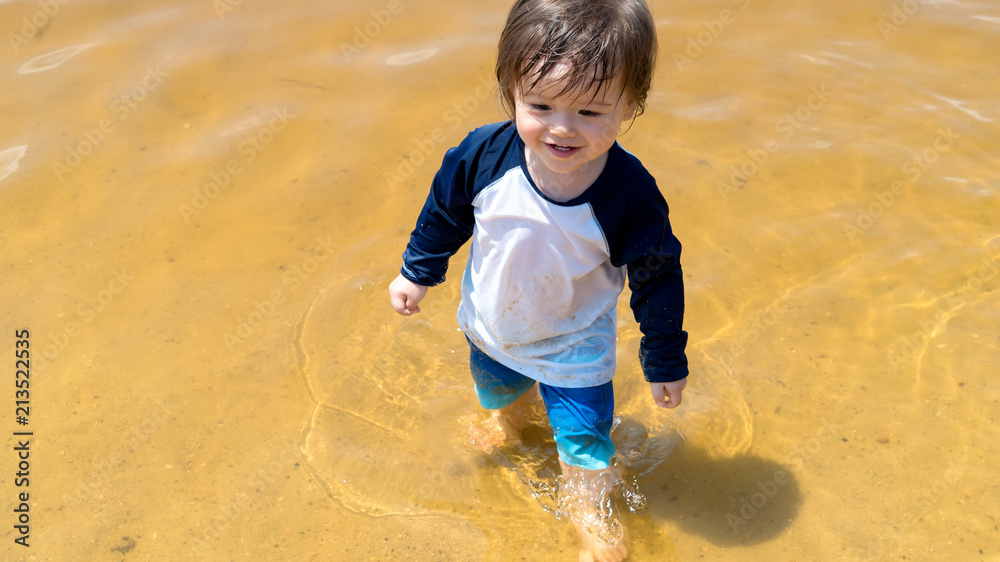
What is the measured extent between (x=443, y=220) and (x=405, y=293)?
262 millimetres

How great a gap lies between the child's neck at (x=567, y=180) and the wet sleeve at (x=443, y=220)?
0.20 m

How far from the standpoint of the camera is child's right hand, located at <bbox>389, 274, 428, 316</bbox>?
2428 millimetres

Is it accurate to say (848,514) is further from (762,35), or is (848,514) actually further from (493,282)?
(762,35)

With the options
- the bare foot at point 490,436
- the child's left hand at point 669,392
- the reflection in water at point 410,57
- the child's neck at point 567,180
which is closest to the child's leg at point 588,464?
the child's left hand at point 669,392

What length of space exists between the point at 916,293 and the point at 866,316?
25 cm

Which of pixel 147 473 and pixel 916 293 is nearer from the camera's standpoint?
pixel 147 473

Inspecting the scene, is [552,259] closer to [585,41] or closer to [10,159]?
[585,41]

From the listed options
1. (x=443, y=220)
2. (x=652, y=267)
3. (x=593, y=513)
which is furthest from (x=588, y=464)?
(x=443, y=220)

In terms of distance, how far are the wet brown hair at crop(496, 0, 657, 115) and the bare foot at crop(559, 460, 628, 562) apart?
1217 mm

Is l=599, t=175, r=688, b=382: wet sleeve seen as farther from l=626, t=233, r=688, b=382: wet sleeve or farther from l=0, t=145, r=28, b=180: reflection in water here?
l=0, t=145, r=28, b=180: reflection in water

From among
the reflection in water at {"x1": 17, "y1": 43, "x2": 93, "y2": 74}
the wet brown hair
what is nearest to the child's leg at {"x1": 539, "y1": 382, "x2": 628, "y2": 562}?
the wet brown hair

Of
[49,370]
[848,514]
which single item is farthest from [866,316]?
[49,370]

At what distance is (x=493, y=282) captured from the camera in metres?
2.27

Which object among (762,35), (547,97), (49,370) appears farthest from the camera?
(762,35)
